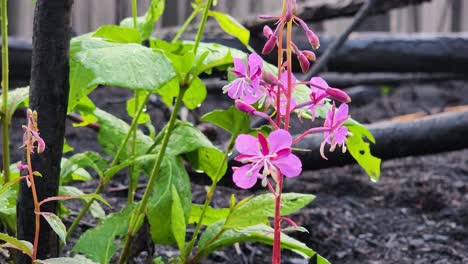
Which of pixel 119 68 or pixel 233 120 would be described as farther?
pixel 233 120

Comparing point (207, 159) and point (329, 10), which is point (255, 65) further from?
point (329, 10)

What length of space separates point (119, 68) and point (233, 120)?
1.13ft

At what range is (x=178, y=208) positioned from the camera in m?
1.43

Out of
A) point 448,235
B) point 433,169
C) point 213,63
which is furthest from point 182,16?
point 213,63

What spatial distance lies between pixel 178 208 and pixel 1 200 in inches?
13.7

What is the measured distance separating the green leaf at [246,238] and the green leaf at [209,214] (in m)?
0.10

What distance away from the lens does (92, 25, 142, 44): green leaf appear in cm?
147

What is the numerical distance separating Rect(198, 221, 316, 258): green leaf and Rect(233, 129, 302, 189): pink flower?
456 millimetres

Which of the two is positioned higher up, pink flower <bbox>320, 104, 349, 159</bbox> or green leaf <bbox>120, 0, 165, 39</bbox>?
green leaf <bbox>120, 0, 165, 39</bbox>

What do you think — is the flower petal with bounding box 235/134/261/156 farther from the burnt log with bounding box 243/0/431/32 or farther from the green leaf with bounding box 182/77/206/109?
the burnt log with bounding box 243/0/431/32

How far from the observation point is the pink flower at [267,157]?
97 cm

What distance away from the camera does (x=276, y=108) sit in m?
1.10

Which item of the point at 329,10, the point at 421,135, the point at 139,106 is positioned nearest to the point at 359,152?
the point at 139,106

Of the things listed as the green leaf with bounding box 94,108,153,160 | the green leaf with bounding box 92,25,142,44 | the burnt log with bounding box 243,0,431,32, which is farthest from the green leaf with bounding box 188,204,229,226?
the burnt log with bounding box 243,0,431,32
